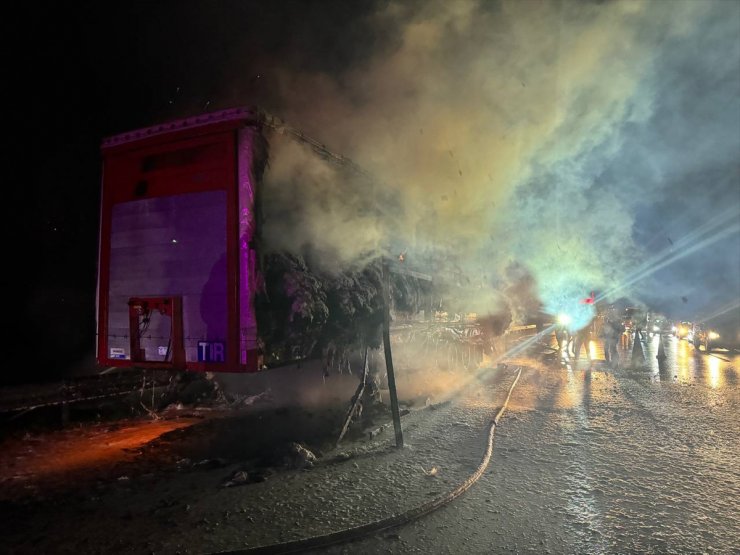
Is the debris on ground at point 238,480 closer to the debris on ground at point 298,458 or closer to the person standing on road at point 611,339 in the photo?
the debris on ground at point 298,458

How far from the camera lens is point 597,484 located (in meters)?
4.07

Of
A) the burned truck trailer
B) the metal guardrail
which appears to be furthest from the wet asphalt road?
the metal guardrail

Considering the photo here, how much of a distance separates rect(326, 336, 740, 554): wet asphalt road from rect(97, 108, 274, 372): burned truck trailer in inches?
84.9

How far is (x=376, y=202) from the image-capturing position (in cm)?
648

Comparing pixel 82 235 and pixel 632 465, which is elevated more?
pixel 82 235

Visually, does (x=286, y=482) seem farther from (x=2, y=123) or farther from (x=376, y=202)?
(x=2, y=123)

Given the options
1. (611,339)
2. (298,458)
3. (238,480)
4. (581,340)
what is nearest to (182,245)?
(238,480)

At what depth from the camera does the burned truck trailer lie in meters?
3.95

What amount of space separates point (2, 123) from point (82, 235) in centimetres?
219

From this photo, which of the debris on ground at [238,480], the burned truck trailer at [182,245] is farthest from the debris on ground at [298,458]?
the burned truck trailer at [182,245]

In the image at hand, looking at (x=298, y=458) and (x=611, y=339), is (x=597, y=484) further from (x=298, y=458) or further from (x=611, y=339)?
(x=611, y=339)

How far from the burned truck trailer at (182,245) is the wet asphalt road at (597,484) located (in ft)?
7.07

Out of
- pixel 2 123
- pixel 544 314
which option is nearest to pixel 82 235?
pixel 2 123

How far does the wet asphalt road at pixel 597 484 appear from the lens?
3.14 metres
